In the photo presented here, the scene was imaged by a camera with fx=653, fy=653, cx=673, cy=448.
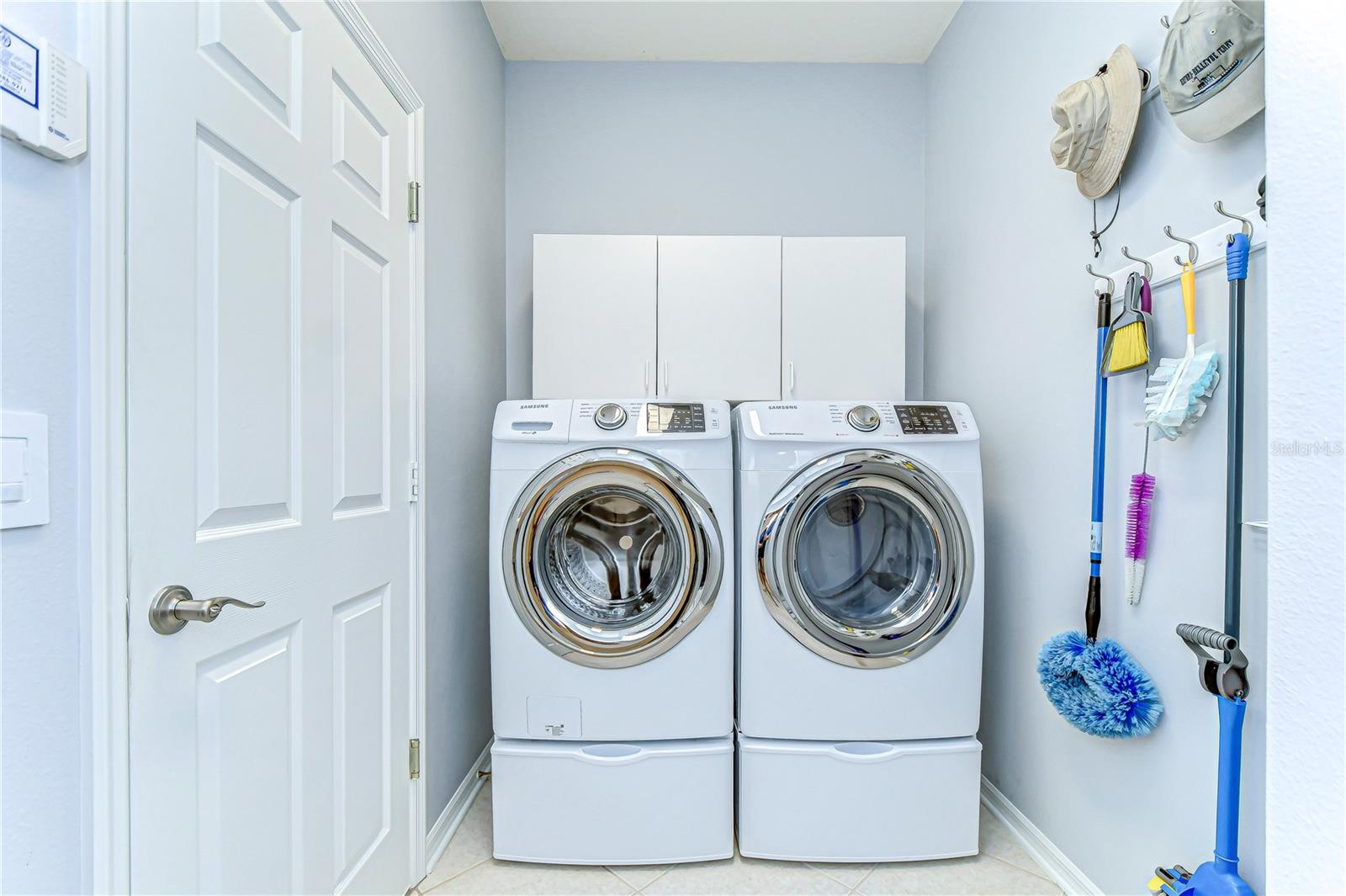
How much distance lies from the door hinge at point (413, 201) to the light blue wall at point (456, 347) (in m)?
0.04

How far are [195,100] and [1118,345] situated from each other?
1725 millimetres

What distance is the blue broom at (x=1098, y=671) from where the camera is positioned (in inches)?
53.1

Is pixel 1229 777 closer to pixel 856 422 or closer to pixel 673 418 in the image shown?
pixel 856 422

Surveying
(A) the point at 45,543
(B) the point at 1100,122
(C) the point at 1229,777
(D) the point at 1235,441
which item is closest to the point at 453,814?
Answer: (A) the point at 45,543

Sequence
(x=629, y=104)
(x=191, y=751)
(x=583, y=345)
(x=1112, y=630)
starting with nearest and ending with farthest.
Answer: (x=191, y=751) → (x=1112, y=630) → (x=583, y=345) → (x=629, y=104)

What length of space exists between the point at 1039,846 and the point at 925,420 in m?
1.20

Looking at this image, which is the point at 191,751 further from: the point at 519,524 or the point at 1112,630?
the point at 1112,630

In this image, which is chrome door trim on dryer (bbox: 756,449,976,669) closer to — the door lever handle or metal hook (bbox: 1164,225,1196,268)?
metal hook (bbox: 1164,225,1196,268)

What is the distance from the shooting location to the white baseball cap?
1.03 meters

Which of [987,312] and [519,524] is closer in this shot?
[519,524]

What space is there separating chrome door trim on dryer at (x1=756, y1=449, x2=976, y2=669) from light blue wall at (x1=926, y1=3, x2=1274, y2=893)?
10.1 inches

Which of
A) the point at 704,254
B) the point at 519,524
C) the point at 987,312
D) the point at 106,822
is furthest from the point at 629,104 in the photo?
the point at 106,822

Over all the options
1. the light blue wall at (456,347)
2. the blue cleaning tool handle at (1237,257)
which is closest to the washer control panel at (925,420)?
the blue cleaning tool handle at (1237,257)

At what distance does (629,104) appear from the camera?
264 cm
